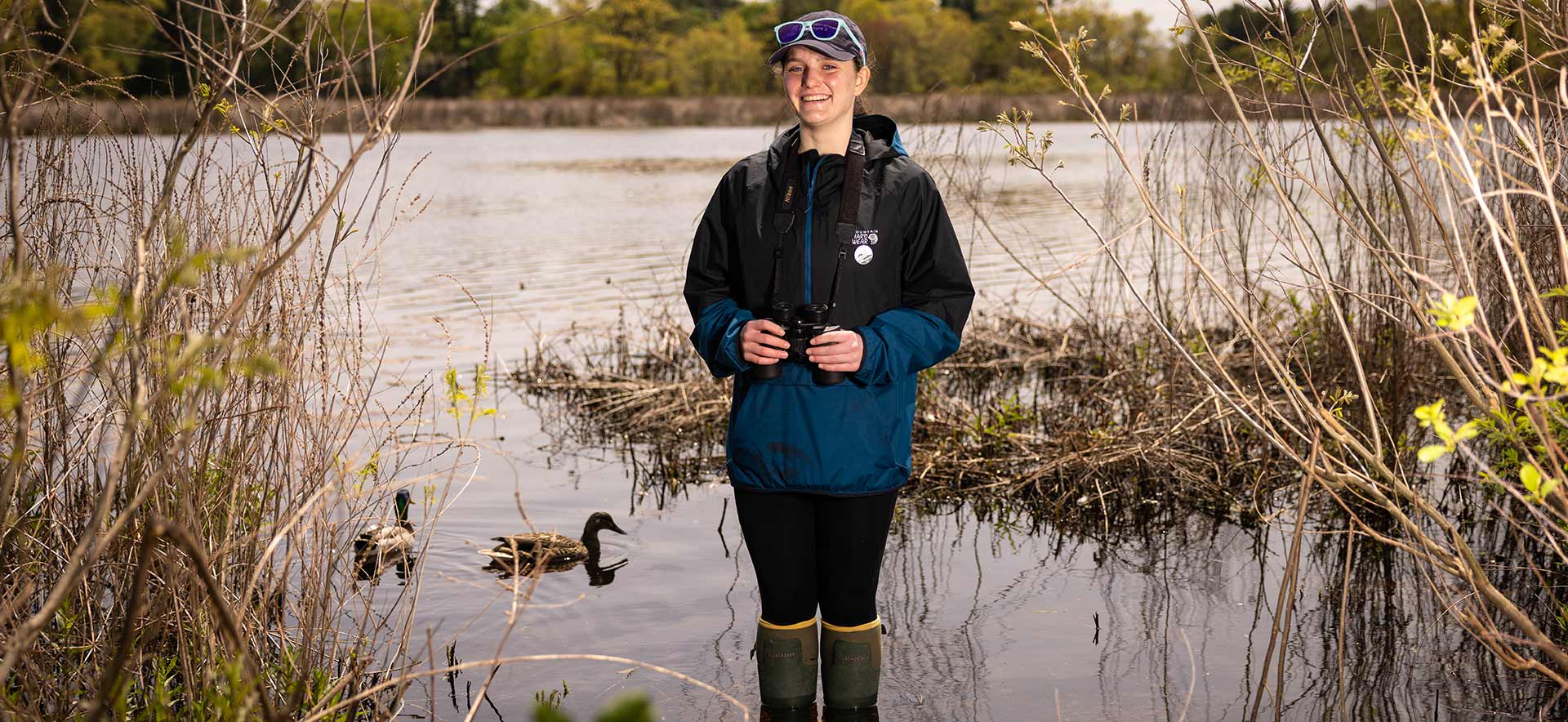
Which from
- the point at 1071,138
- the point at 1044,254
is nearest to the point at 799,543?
the point at 1044,254

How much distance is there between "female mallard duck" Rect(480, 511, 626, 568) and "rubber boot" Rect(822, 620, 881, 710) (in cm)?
173

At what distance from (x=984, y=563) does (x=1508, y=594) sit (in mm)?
1872

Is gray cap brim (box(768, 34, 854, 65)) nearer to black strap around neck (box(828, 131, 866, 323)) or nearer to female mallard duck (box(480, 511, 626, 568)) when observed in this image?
black strap around neck (box(828, 131, 866, 323))

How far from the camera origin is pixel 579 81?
87250 millimetres

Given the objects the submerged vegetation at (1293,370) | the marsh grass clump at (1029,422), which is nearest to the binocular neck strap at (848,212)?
the submerged vegetation at (1293,370)

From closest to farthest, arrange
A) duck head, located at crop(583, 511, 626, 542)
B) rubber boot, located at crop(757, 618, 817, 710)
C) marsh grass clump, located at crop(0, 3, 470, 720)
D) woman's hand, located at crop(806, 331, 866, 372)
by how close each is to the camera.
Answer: marsh grass clump, located at crop(0, 3, 470, 720) → woman's hand, located at crop(806, 331, 866, 372) → rubber boot, located at crop(757, 618, 817, 710) → duck head, located at crop(583, 511, 626, 542)

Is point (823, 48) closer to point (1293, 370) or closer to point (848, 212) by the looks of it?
point (848, 212)

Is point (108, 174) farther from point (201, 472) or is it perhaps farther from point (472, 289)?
point (472, 289)

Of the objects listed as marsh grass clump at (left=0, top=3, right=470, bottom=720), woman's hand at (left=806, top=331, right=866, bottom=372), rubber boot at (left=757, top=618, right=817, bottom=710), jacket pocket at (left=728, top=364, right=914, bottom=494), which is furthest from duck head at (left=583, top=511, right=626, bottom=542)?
woman's hand at (left=806, top=331, right=866, bottom=372)

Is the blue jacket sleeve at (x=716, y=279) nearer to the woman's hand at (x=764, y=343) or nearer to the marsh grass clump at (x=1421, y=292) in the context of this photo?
the woman's hand at (x=764, y=343)

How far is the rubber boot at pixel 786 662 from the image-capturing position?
3.13 metres

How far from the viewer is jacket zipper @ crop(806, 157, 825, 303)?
2875mm

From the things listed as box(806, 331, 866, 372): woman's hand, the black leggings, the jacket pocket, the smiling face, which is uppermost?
the smiling face

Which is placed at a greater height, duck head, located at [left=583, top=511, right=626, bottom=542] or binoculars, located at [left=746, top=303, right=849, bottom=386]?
binoculars, located at [left=746, top=303, right=849, bottom=386]
